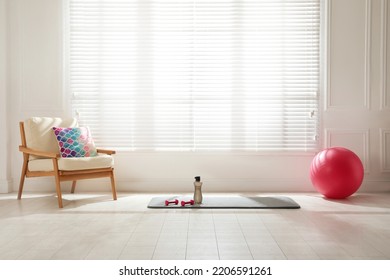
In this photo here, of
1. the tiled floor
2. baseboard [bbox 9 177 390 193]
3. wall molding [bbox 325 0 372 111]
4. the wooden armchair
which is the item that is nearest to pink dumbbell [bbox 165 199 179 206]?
the tiled floor

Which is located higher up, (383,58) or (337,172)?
(383,58)

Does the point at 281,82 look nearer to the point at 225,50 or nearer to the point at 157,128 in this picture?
the point at 225,50

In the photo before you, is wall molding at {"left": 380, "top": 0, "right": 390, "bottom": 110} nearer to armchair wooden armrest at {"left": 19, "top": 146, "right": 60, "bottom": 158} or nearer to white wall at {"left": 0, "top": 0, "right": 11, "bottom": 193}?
armchair wooden armrest at {"left": 19, "top": 146, "right": 60, "bottom": 158}

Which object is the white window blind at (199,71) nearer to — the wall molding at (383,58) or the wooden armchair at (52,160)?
the wooden armchair at (52,160)

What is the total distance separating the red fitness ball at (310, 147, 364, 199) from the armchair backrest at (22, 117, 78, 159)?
9.88 ft

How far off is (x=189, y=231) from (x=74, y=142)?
84.1 inches

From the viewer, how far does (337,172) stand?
479 cm

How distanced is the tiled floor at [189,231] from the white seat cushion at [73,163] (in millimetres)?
389

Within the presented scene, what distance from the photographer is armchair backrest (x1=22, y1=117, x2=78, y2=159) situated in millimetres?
4980

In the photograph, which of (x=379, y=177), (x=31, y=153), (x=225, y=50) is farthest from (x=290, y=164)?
(x=31, y=153)

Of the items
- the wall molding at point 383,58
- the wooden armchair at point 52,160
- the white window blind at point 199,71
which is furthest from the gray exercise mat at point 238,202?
the wall molding at point 383,58

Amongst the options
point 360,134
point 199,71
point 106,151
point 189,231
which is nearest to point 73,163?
point 106,151

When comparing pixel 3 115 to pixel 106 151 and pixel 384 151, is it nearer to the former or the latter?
pixel 106 151

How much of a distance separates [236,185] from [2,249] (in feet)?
10.6
